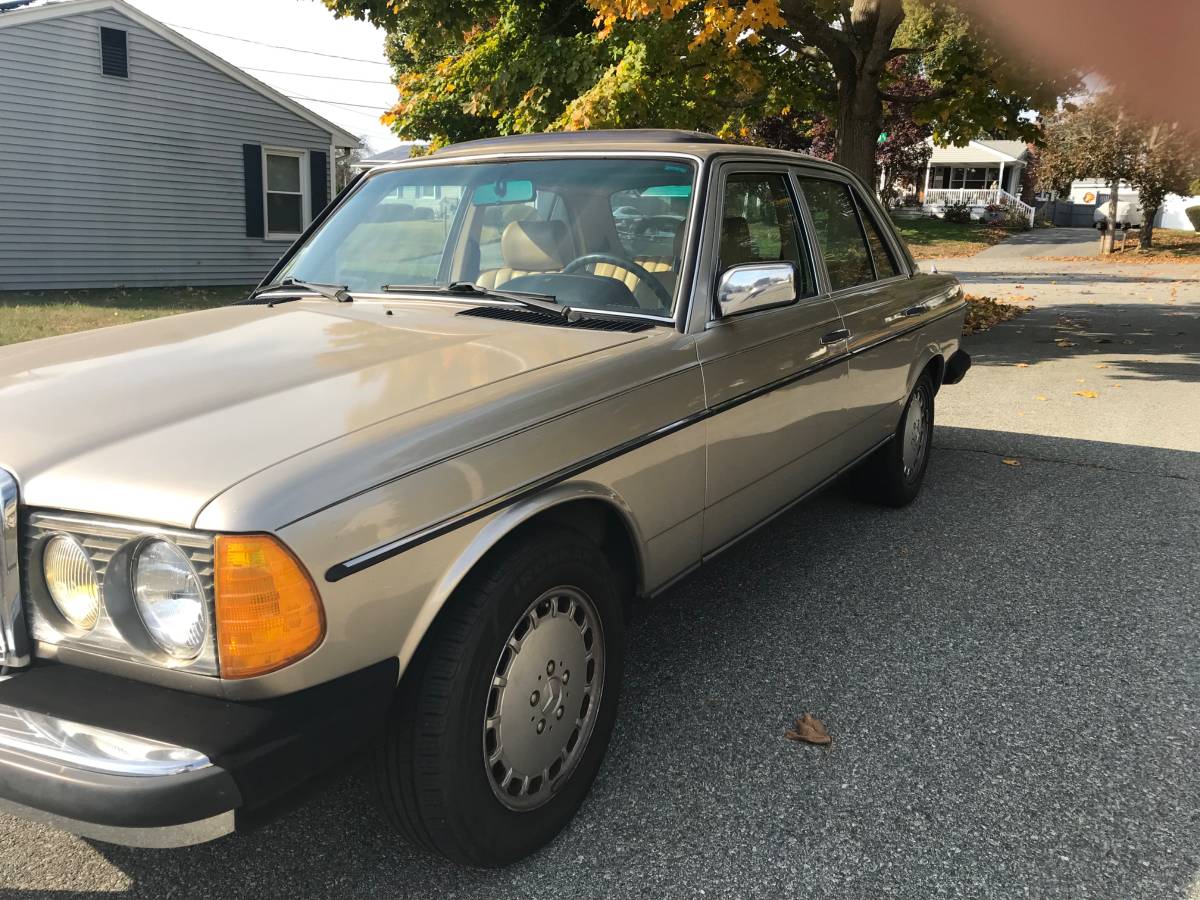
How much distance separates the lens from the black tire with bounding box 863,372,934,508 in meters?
4.98

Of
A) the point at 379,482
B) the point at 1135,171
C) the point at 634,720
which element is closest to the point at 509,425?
the point at 379,482

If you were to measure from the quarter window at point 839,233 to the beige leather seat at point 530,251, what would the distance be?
4.14ft

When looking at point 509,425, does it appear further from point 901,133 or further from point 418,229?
point 901,133

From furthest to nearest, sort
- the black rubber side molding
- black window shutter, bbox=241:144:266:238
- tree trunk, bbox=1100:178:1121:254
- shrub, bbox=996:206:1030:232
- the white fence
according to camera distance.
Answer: the white fence, shrub, bbox=996:206:1030:232, tree trunk, bbox=1100:178:1121:254, black window shutter, bbox=241:144:266:238, the black rubber side molding

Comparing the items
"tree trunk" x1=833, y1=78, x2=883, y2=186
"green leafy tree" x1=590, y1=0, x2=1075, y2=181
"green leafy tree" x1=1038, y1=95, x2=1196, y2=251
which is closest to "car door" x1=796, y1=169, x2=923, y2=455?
"green leafy tree" x1=590, y1=0, x2=1075, y2=181

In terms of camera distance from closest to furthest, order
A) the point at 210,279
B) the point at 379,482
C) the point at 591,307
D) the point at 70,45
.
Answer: the point at 379,482
the point at 591,307
the point at 70,45
the point at 210,279

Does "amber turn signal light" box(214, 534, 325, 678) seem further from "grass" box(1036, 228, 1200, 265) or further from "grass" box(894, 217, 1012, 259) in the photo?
"grass" box(1036, 228, 1200, 265)

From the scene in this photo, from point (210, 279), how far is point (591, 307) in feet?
52.5

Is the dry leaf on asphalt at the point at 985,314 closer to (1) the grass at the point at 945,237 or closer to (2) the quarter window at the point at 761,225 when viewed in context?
(2) the quarter window at the point at 761,225

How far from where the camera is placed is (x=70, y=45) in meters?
15.1

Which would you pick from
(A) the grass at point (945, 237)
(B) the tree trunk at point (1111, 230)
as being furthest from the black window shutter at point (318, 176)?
(B) the tree trunk at point (1111, 230)

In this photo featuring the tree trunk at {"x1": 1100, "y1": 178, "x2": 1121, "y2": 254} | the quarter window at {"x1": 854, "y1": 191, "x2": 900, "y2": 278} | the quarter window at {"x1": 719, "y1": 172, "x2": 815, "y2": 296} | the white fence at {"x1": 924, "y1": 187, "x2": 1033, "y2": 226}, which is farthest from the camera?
the white fence at {"x1": 924, "y1": 187, "x2": 1033, "y2": 226}

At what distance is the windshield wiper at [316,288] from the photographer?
330cm

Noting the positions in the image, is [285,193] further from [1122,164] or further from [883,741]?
[1122,164]
